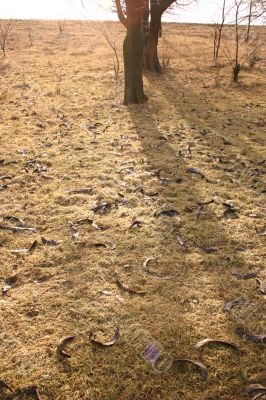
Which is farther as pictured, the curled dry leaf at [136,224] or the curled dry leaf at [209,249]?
the curled dry leaf at [136,224]

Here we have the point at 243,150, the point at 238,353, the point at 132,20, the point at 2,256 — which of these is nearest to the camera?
the point at 238,353

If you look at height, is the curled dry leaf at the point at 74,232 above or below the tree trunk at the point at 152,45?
below

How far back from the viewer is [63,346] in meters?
3.21

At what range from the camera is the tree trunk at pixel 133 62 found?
9758mm

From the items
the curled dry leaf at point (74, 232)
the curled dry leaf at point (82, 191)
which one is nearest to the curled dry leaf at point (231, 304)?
the curled dry leaf at point (74, 232)

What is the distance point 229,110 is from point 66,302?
805 centimetres

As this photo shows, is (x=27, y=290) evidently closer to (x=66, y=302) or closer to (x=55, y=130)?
(x=66, y=302)

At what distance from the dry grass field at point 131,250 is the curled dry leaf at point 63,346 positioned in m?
0.02

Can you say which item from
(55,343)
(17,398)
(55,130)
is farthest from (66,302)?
(55,130)

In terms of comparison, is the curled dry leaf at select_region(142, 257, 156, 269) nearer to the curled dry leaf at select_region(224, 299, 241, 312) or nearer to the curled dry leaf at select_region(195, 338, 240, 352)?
the curled dry leaf at select_region(224, 299, 241, 312)

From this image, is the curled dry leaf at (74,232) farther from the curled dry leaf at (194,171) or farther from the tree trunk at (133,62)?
the tree trunk at (133,62)

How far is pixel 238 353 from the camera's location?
3.14 meters

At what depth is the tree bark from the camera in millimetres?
9391

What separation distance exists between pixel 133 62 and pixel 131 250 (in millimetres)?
7095
